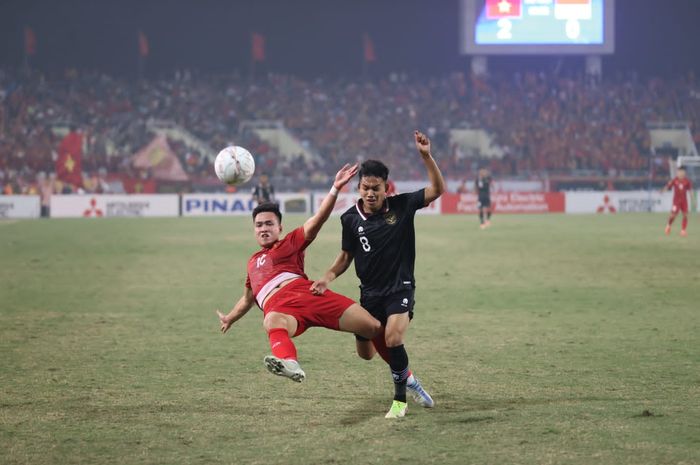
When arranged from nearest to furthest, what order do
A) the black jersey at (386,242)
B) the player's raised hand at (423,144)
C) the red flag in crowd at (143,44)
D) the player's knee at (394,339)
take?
the player's knee at (394,339) < the player's raised hand at (423,144) < the black jersey at (386,242) < the red flag in crowd at (143,44)

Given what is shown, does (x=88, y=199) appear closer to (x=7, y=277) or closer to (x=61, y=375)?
(x=7, y=277)

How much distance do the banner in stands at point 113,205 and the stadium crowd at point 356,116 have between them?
11.6ft

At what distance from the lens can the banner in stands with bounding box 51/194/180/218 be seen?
43500 mm

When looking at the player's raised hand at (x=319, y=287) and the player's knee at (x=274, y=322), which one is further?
the player's raised hand at (x=319, y=287)

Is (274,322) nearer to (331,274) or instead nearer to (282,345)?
(282,345)

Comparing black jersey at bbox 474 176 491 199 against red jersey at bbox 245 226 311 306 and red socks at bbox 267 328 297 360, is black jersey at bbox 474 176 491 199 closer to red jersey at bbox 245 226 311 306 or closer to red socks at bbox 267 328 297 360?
red jersey at bbox 245 226 311 306

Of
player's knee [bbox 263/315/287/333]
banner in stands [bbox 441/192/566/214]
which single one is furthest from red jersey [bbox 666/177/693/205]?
player's knee [bbox 263/315/287/333]

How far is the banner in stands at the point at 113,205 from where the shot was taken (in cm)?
4350

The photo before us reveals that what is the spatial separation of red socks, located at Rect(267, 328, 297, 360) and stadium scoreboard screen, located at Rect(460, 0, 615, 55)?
48392 mm

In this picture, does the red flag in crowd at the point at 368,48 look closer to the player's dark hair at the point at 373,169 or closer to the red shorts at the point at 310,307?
the player's dark hair at the point at 373,169

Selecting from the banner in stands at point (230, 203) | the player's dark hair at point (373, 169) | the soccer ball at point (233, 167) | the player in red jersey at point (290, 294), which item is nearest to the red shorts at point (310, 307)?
the player in red jersey at point (290, 294)

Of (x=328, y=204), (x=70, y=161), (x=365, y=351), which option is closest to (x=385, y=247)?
(x=328, y=204)

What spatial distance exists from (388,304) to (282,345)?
0.98 meters

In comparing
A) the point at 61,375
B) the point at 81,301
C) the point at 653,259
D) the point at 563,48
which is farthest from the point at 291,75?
the point at 61,375
